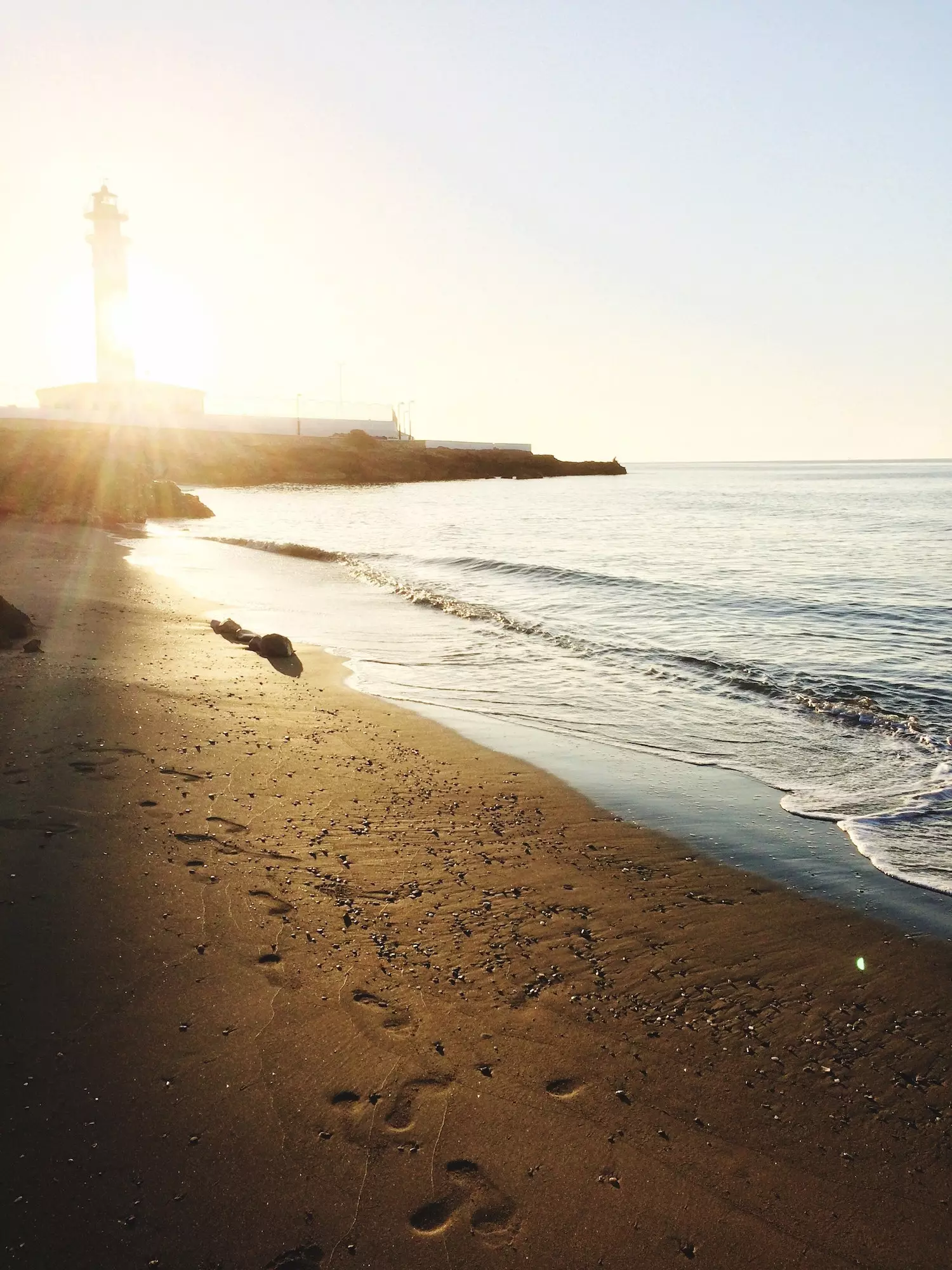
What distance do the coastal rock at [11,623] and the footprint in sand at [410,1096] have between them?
27.5 ft

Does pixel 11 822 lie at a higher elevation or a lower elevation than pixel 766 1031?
higher

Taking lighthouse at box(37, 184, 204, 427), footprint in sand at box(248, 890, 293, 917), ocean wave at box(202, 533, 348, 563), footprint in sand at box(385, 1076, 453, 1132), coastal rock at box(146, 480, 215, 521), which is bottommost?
footprint in sand at box(385, 1076, 453, 1132)

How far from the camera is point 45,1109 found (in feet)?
9.28

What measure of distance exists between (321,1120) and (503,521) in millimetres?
40287

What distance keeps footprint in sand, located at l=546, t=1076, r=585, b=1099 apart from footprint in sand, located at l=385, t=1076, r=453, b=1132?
1.29ft

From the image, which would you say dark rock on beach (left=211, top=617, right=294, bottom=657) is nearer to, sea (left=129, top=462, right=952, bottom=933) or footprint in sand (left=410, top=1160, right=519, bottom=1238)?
sea (left=129, top=462, right=952, bottom=933)

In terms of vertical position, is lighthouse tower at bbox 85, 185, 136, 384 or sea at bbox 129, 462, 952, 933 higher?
lighthouse tower at bbox 85, 185, 136, 384

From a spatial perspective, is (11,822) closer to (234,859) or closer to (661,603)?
(234,859)

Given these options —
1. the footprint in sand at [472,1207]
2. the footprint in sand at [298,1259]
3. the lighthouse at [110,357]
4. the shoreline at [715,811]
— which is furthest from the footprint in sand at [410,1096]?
the lighthouse at [110,357]

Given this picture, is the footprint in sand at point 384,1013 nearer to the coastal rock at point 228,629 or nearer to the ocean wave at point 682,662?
the ocean wave at point 682,662

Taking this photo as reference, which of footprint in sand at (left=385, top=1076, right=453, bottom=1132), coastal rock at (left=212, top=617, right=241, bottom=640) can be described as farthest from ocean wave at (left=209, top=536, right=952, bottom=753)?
footprint in sand at (left=385, top=1076, right=453, bottom=1132)

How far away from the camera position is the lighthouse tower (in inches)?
3743

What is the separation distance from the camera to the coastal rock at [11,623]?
9508mm

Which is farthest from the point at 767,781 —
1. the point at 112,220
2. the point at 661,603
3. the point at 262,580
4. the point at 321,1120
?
the point at 112,220
